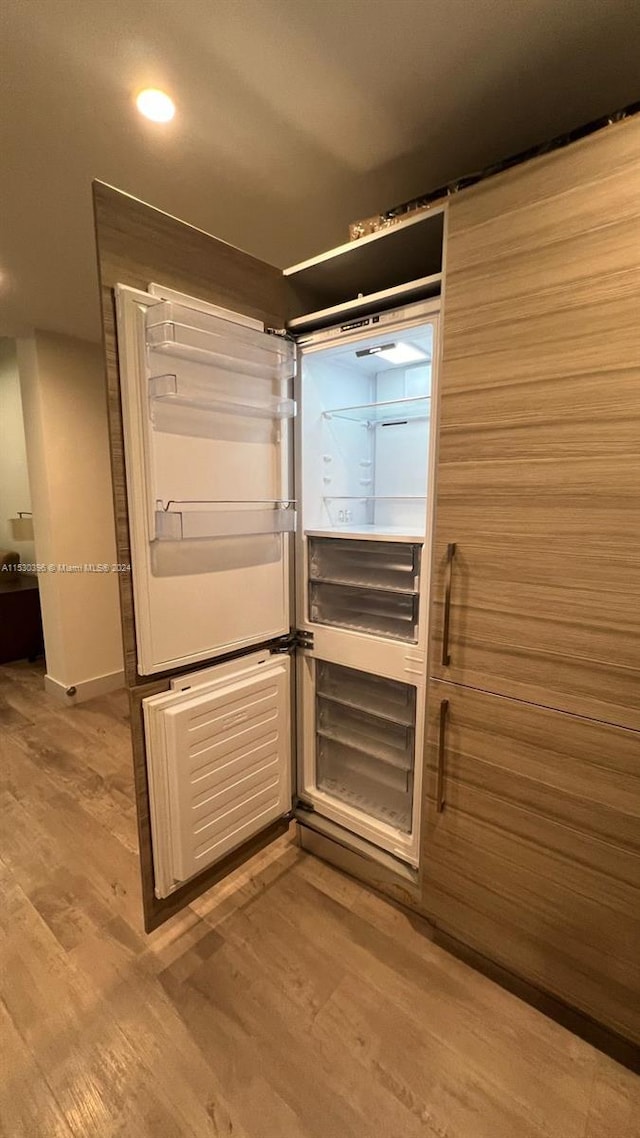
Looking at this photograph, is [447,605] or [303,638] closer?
[447,605]

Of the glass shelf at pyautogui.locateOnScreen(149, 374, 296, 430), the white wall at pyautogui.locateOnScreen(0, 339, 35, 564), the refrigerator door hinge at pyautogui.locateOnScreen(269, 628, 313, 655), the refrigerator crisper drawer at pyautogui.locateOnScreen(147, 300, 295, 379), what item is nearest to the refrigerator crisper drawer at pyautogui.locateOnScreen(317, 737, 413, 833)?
the refrigerator door hinge at pyautogui.locateOnScreen(269, 628, 313, 655)

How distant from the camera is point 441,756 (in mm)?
1339

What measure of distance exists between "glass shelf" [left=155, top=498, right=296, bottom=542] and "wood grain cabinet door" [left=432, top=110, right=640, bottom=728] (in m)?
0.61

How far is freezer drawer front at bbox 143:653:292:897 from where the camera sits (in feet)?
4.55

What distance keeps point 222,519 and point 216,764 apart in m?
0.81

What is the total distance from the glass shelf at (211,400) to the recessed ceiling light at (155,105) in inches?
26.9

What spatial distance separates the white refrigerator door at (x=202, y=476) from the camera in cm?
124

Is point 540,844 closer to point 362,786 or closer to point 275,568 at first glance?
point 362,786

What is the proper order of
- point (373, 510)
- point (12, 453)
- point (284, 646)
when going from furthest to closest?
point (12, 453) → point (373, 510) → point (284, 646)

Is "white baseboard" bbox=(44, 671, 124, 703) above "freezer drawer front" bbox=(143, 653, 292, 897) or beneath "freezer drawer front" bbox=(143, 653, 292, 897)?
beneath

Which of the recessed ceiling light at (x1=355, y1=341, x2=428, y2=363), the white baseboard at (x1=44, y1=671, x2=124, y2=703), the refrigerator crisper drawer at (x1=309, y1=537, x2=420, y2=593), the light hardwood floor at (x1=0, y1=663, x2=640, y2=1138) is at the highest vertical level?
the recessed ceiling light at (x1=355, y1=341, x2=428, y2=363)

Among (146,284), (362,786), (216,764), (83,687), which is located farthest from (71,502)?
(362,786)

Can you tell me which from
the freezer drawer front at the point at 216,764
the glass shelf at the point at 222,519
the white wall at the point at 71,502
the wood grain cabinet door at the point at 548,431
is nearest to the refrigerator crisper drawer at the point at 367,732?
the freezer drawer front at the point at 216,764

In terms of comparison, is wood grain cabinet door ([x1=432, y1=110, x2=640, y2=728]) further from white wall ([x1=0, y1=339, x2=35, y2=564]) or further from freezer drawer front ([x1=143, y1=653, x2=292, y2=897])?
white wall ([x1=0, y1=339, x2=35, y2=564])
